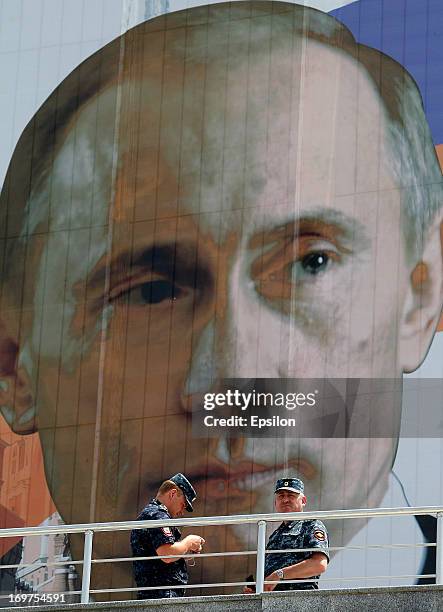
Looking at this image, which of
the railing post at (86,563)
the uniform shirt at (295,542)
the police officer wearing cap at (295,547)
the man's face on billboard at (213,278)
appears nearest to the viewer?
the police officer wearing cap at (295,547)

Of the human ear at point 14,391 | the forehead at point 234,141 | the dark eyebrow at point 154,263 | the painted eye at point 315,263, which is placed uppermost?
the forehead at point 234,141

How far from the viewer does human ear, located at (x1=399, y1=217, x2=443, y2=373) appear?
20.0 meters

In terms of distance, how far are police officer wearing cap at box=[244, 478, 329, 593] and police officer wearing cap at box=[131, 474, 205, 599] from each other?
0.54 meters

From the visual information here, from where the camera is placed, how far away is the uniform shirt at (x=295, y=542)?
39.7 ft

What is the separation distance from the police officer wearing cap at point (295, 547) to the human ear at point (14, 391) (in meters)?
9.19

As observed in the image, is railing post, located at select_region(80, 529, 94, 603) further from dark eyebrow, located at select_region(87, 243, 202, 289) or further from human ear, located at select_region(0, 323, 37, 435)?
human ear, located at select_region(0, 323, 37, 435)

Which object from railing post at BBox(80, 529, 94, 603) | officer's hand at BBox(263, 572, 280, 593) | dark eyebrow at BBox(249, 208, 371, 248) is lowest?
officer's hand at BBox(263, 572, 280, 593)

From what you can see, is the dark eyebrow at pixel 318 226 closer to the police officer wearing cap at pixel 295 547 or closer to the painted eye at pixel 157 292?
the painted eye at pixel 157 292

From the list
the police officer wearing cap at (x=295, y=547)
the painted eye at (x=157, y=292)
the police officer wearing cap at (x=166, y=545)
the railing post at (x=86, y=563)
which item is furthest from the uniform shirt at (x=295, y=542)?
the painted eye at (x=157, y=292)

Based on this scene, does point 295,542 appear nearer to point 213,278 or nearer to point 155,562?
point 155,562

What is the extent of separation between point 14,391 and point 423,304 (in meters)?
5.31

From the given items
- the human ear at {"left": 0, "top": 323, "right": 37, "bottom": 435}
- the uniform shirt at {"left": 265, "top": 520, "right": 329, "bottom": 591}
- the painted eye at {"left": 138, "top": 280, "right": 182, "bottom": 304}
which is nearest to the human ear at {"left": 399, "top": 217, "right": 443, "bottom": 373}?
the painted eye at {"left": 138, "top": 280, "right": 182, "bottom": 304}

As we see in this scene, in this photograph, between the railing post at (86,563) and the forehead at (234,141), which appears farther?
the forehead at (234,141)

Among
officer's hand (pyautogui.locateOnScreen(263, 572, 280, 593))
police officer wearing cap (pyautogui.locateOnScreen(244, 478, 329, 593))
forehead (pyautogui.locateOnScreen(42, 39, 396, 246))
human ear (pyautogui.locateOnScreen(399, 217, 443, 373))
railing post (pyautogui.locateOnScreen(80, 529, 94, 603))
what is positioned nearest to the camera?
police officer wearing cap (pyautogui.locateOnScreen(244, 478, 329, 593))
